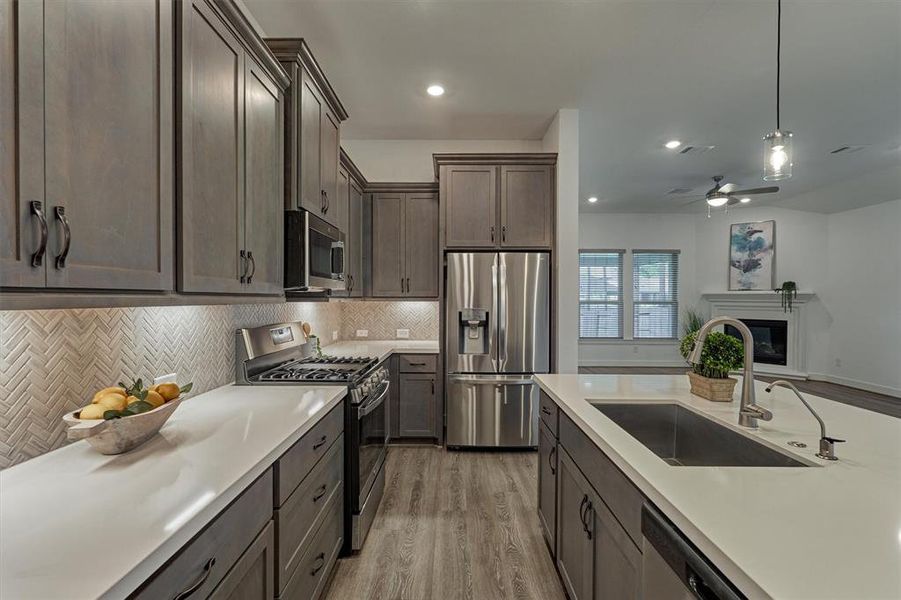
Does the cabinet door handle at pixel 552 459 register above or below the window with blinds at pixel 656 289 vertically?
below

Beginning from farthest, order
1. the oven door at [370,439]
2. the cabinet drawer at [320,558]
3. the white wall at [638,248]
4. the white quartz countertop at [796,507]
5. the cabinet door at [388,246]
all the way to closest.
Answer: the white wall at [638,248], the cabinet door at [388,246], the oven door at [370,439], the cabinet drawer at [320,558], the white quartz countertop at [796,507]

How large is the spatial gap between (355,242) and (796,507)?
3.45 metres

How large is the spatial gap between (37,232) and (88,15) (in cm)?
55

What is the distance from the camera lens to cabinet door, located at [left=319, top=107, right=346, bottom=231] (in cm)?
242

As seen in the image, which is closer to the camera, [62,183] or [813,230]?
[62,183]

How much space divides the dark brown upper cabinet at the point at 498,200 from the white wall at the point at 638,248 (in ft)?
15.0

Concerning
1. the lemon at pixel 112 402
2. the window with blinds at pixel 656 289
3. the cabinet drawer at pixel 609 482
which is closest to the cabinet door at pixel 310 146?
the lemon at pixel 112 402

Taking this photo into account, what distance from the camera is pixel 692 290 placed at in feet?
25.1

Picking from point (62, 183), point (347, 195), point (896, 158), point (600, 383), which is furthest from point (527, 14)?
point (896, 158)

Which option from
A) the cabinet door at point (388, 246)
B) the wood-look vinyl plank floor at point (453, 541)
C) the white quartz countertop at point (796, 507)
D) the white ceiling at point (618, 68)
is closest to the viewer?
the white quartz countertop at point (796, 507)

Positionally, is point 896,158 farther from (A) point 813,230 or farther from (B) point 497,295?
(B) point 497,295

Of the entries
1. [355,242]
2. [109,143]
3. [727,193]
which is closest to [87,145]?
[109,143]

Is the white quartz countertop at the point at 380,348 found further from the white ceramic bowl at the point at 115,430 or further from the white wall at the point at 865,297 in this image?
the white wall at the point at 865,297

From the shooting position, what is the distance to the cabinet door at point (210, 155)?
4.19 feet
